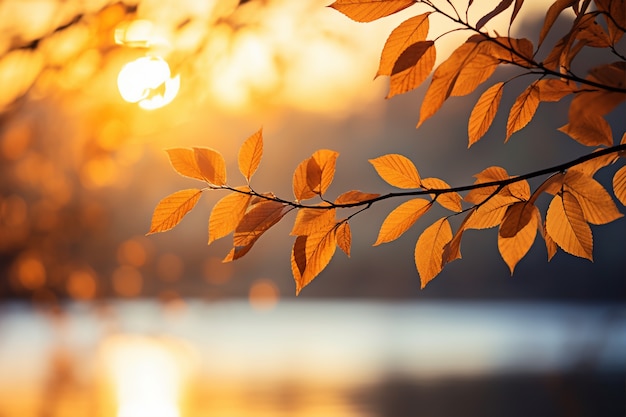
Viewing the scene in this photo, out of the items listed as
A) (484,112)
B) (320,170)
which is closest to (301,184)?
(320,170)

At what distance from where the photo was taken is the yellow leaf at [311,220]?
1.23ft

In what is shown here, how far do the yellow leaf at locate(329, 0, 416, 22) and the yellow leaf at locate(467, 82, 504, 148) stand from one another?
0.07m

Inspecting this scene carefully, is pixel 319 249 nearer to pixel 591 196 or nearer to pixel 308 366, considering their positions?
pixel 591 196

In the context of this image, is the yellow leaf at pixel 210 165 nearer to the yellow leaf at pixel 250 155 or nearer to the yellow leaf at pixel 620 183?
the yellow leaf at pixel 250 155

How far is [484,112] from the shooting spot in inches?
16.0

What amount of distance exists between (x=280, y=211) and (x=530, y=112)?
0.17 m

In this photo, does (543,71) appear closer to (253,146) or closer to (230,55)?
(253,146)

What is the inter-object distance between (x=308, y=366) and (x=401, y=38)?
4360 mm

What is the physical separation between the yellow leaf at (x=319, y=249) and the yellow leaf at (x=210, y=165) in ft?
0.20

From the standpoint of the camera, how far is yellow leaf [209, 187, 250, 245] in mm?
387

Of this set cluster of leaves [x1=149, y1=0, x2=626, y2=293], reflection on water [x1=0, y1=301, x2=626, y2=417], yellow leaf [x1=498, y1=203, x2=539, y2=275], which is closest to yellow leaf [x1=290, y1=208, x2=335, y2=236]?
cluster of leaves [x1=149, y1=0, x2=626, y2=293]

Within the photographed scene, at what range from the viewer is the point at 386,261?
970cm

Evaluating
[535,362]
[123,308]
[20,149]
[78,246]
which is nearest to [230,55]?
[20,149]

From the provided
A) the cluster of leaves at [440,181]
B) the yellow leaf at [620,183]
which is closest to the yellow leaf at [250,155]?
the cluster of leaves at [440,181]
